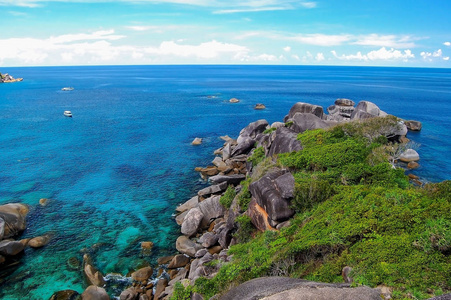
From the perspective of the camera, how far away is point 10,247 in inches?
1066

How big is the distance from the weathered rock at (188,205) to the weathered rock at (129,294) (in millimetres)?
12629

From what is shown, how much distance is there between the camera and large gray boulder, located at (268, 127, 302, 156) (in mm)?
32438

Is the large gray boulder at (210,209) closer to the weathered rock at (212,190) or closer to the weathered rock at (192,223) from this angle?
the weathered rock at (192,223)

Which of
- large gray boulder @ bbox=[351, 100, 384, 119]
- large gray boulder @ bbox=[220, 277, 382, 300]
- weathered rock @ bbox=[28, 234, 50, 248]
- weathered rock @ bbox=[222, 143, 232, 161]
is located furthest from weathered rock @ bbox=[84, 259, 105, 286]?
large gray boulder @ bbox=[351, 100, 384, 119]

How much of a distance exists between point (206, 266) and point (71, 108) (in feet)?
291

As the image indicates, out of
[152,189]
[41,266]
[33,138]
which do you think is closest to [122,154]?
[152,189]

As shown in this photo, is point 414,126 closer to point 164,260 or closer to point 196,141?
point 196,141

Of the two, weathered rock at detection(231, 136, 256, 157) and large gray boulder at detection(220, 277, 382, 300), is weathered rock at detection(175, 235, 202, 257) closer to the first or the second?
large gray boulder at detection(220, 277, 382, 300)

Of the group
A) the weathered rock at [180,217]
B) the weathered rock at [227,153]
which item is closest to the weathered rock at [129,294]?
the weathered rock at [180,217]

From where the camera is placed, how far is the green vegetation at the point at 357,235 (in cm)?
1395

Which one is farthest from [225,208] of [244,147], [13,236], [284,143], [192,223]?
[13,236]

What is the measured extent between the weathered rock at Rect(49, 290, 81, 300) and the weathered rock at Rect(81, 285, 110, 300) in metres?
0.88

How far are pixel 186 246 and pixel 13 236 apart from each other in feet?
57.7

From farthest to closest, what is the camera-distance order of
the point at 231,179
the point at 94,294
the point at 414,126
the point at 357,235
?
the point at 414,126 → the point at 231,179 → the point at 94,294 → the point at 357,235
